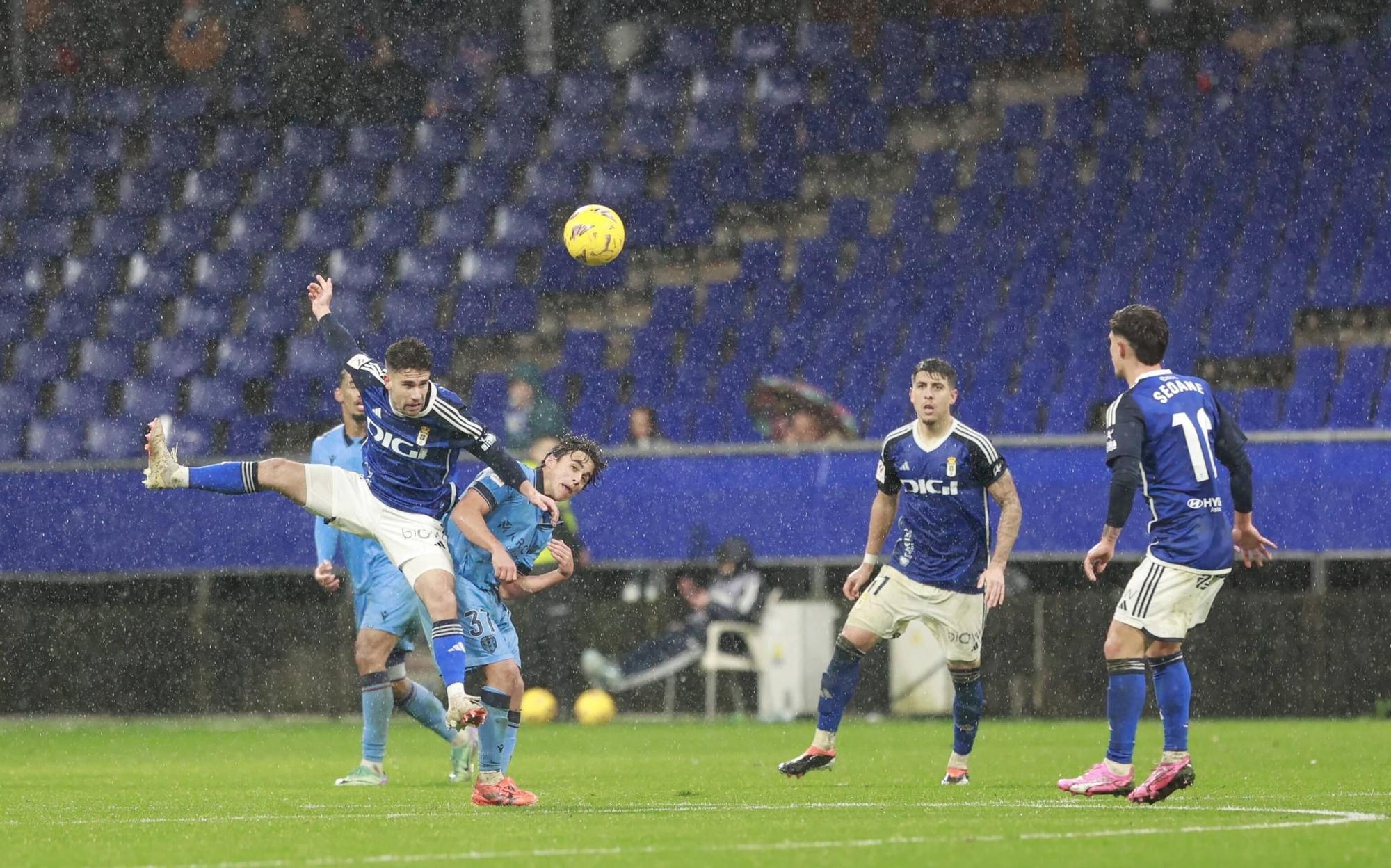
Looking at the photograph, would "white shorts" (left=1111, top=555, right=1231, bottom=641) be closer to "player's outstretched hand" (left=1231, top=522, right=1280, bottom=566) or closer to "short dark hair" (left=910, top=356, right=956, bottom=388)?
"player's outstretched hand" (left=1231, top=522, right=1280, bottom=566)

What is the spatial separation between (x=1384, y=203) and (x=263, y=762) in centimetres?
1271

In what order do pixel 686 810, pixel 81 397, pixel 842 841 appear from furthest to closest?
pixel 81 397
pixel 686 810
pixel 842 841

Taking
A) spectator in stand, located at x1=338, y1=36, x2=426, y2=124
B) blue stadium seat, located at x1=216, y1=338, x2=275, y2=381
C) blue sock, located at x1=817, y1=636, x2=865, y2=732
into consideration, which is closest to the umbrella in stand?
blue stadium seat, located at x1=216, y1=338, x2=275, y2=381

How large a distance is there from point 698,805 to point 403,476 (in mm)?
1954

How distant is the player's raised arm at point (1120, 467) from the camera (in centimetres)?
887

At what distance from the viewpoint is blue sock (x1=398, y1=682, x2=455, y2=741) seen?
11.9 m

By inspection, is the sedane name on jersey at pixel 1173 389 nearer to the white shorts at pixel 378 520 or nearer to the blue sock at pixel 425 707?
the white shorts at pixel 378 520

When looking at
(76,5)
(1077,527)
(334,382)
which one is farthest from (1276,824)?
(76,5)

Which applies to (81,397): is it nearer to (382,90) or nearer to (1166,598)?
(382,90)

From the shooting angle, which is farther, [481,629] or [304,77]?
[304,77]

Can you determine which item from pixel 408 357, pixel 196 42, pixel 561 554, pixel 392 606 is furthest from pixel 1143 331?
pixel 196 42

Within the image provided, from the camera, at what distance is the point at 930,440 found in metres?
10.9

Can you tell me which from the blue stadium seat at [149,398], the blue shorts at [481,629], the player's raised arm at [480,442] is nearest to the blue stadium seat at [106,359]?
the blue stadium seat at [149,398]

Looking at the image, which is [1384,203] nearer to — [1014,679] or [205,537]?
[1014,679]
